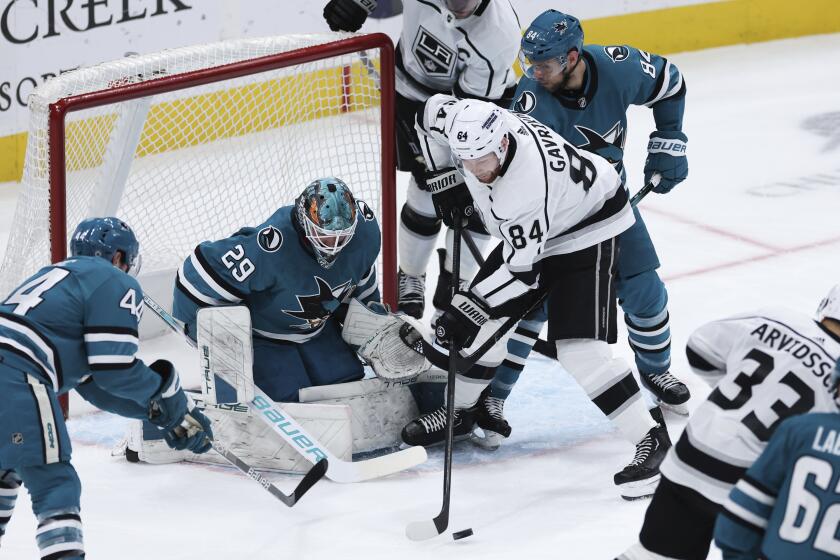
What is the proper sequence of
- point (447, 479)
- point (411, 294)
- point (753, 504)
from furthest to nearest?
point (411, 294), point (447, 479), point (753, 504)

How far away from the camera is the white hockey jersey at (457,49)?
14.3 ft

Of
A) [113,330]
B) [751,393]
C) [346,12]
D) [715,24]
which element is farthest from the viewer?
A: [715,24]

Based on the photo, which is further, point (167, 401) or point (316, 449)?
point (316, 449)

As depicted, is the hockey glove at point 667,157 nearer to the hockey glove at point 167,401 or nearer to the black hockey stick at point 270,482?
the black hockey stick at point 270,482

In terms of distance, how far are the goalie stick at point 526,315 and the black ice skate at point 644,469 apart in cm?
33

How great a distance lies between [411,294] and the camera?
469 centimetres

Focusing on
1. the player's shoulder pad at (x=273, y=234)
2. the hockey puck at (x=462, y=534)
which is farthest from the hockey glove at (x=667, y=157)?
the hockey puck at (x=462, y=534)

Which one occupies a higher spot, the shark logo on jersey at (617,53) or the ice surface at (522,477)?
the shark logo on jersey at (617,53)

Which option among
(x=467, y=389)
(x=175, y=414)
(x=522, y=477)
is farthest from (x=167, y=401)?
(x=522, y=477)

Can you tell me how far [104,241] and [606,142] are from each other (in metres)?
1.53

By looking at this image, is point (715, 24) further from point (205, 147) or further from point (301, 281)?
point (301, 281)

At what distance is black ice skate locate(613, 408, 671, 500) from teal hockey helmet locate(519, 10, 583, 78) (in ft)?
3.26

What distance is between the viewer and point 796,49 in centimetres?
757

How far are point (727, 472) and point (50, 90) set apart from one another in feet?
7.67
